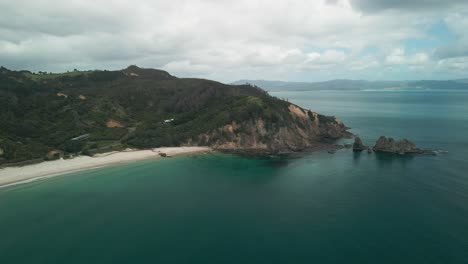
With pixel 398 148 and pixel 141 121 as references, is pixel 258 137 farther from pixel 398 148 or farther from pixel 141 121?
pixel 141 121

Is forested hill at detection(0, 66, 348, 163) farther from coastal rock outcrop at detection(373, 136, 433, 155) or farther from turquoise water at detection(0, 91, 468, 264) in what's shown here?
coastal rock outcrop at detection(373, 136, 433, 155)

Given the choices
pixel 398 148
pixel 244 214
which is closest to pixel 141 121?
pixel 244 214

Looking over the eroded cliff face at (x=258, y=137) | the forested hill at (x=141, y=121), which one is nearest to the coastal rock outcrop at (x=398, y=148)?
the eroded cliff face at (x=258, y=137)

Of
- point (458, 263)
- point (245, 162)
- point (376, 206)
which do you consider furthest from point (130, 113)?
point (458, 263)

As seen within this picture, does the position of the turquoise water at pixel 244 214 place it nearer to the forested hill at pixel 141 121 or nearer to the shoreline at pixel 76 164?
the shoreline at pixel 76 164

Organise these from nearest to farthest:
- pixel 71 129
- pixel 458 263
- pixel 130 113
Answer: pixel 458 263 < pixel 71 129 < pixel 130 113

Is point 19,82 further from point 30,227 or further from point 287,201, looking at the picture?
point 287,201

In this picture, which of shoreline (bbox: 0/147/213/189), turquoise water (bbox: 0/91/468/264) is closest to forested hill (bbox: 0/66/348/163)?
shoreline (bbox: 0/147/213/189)

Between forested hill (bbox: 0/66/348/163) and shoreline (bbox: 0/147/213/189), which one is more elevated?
forested hill (bbox: 0/66/348/163)
